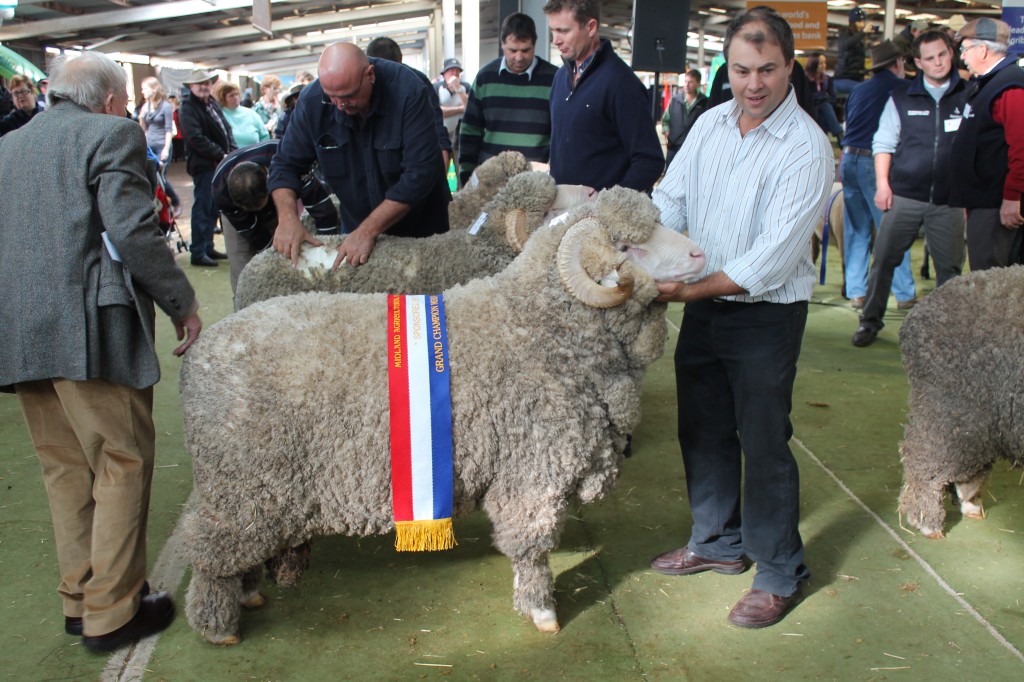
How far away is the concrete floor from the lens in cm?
308

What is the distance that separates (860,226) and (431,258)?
5.51 m

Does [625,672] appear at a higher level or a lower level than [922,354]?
lower

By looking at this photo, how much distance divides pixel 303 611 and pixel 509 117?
3924 millimetres

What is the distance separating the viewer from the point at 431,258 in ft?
15.1

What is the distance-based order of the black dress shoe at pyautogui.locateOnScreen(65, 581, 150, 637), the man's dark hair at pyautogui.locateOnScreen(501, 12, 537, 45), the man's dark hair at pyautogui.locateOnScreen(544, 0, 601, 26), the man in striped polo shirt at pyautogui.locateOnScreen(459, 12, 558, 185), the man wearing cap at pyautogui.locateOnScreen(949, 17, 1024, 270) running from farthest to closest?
the man in striped polo shirt at pyautogui.locateOnScreen(459, 12, 558, 185) → the man's dark hair at pyautogui.locateOnScreen(501, 12, 537, 45) → the man wearing cap at pyautogui.locateOnScreen(949, 17, 1024, 270) → the man's dark hair at pyautogui.locateOnScreen(544, 0, 601, 26) → the black dress shoe at pyautogui.locateOnScreen(65, 581, 150, 637)

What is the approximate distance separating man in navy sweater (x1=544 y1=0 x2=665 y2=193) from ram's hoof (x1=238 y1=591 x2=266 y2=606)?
2.68 metres

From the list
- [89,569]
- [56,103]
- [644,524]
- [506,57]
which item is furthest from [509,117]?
[89,569]

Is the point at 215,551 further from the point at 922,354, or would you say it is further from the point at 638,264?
the point at 922,354

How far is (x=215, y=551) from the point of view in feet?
9.97

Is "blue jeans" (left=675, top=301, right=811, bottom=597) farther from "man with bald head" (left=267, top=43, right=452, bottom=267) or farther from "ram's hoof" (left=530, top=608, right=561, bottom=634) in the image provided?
"man with bald head" (left=267, top=43, right=452, bottom=267)

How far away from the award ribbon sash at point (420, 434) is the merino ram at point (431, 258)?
4.33ft

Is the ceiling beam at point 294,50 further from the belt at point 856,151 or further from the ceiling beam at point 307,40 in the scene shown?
the belt at point 856,151

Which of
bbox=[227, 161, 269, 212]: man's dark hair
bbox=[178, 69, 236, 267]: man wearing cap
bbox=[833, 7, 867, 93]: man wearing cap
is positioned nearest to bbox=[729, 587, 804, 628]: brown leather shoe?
bbox=[227, 161, 269, 212]: man's dark hair

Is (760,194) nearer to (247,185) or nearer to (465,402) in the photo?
(465,402)
